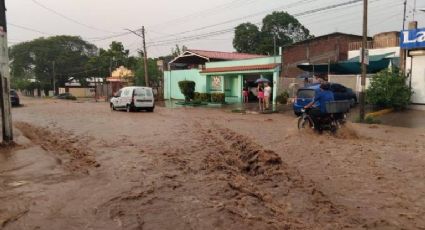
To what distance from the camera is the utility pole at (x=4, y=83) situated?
36.6 ft

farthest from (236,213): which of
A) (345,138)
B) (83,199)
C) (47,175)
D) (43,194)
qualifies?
(345,138)

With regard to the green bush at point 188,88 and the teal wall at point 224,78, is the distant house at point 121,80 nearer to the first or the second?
the teal wall at point 224,78

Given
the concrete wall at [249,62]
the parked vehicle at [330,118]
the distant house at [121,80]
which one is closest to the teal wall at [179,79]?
the concrete wall at [249,62]

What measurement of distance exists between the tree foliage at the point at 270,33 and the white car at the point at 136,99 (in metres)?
40.1

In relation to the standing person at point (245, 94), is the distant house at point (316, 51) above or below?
above

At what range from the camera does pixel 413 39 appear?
20734mm

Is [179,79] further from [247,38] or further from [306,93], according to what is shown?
[247,38]

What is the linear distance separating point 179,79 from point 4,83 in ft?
98.2

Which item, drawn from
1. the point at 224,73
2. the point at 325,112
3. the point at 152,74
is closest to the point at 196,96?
the point at 224,73

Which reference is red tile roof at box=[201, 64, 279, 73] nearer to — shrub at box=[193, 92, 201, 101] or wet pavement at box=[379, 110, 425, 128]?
shrub at box=[193, 92, 201, 101]

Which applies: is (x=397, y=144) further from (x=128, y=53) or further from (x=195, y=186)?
(x=128, y=53)

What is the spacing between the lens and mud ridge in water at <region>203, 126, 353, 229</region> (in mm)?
5566

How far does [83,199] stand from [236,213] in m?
2.25

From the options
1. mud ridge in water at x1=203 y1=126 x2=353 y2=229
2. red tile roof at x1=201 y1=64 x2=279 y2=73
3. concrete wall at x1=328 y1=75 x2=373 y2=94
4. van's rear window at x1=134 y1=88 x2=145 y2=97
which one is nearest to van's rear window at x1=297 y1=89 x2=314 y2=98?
concrete wall at x1=328 y1=75 x2=373 y2=94
